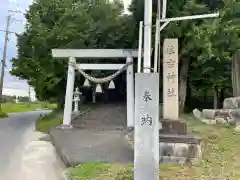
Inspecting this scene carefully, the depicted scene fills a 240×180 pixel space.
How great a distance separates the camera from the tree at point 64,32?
16141 mm

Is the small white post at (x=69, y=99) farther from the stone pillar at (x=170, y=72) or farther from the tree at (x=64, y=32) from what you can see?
the stone pillar at (x=170, y=72)

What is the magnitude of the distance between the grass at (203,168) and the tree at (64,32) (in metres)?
8.67

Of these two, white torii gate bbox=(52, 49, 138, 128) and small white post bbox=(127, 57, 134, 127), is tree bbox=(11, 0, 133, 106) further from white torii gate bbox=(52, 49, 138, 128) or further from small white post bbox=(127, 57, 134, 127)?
small white post bbox=(127, 57, 134, 127)

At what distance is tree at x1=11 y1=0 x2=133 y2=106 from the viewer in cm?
1614

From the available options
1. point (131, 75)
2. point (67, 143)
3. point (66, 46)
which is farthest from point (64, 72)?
point (67, 143)

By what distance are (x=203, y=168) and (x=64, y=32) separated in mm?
11438

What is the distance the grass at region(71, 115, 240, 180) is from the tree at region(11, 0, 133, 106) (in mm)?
8669

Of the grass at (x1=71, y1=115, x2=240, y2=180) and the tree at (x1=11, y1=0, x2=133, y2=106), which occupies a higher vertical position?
the tree at (x1=11, y1=0, x2=133, y2=106)

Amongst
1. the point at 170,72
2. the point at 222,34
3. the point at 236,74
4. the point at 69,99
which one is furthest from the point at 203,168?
the point at 69,99

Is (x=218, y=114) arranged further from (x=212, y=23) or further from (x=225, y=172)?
(x=225, y=172)

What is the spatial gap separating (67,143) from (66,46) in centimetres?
793

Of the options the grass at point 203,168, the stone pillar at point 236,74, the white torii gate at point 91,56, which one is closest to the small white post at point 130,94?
the white torii gate at point 91,56

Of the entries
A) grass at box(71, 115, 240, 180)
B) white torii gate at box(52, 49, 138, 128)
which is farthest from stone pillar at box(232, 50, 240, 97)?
grass at box(71, 115, 240, 180)

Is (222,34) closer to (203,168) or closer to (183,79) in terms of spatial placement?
(183,79)
